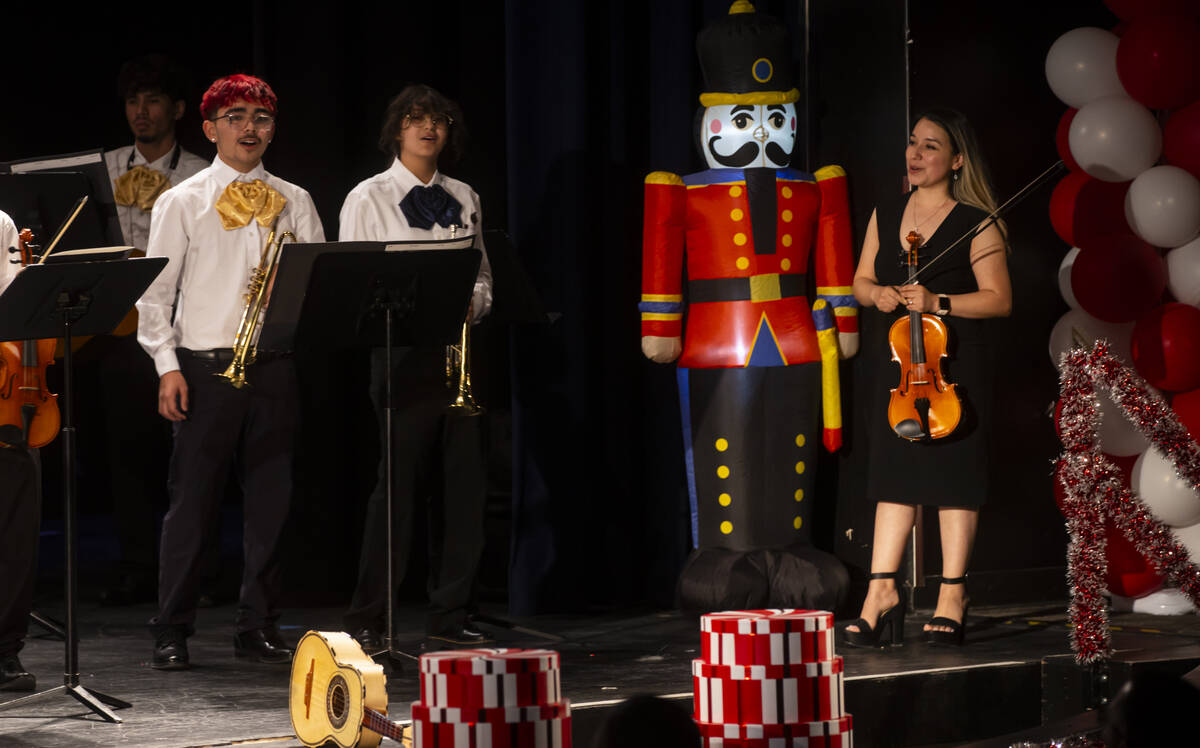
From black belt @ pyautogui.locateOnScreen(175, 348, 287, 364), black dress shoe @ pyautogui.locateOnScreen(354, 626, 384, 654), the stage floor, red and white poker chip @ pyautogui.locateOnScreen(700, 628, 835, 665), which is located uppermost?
black belt @ pyautogui.locateOnScreen(175, 348, 287, 364)

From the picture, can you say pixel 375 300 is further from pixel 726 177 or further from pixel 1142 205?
pixel 1142 205

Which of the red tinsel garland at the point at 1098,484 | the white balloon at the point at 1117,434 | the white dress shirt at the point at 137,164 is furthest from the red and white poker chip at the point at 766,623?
the white dress shirt at the point at 137,164

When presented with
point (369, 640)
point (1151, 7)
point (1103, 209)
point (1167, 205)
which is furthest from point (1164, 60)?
point (369, 640)

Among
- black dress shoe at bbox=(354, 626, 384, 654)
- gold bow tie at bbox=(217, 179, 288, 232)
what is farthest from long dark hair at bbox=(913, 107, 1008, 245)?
black dress shoe at bbox=(354, 626, 384, 654)

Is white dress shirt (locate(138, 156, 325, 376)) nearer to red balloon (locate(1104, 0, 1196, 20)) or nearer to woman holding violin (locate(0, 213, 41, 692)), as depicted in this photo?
woman holding violin (locate(0, 213, 41, 692))

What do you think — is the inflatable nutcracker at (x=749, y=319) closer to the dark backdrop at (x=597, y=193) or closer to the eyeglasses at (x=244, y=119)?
the dark backdrop at (x=597, y=193)

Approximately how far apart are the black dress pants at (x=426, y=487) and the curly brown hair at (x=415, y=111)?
0.74 m

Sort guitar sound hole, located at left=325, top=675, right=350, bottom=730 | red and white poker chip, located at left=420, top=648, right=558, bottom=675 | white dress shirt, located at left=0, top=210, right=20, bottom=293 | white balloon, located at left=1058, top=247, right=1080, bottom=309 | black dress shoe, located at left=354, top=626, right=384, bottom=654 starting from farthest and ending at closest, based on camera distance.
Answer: white balloon, located at left=1058, top=247, right=1080, bottom=309
black dress shoe, located at left=354, top=626, right=384, bottom=654
white dress shirt, located at left=0, top=210, right=20, bottom=293
guitar sound hole, located at left=325, top=675, right=350, bottom=730
red and white poker chip, located at left=420, top=648, right=558, bottom=675

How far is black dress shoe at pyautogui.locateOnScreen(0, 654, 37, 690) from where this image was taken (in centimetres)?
440

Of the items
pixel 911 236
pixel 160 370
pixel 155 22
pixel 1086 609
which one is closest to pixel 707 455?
pixel 911 236

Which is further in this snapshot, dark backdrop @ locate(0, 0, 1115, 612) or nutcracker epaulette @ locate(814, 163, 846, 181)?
dark backdrop @ locate(0, 0, 1115, 612)

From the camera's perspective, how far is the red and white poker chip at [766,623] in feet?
10.8

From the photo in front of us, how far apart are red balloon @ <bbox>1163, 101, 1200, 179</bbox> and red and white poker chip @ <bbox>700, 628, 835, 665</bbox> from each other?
9.89ft

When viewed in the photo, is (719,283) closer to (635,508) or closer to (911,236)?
(911,236)
